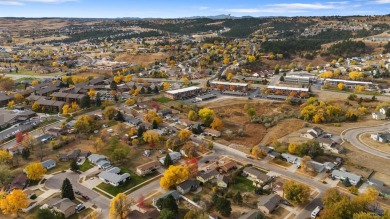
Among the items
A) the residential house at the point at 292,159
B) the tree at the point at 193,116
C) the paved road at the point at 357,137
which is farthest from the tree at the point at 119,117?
the paved road at the point at 357,137

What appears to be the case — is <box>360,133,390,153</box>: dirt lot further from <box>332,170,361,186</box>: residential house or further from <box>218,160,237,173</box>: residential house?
<box>218,160,237,173</box>: residential house

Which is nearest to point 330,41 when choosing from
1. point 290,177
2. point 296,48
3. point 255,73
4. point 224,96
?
point 296,48

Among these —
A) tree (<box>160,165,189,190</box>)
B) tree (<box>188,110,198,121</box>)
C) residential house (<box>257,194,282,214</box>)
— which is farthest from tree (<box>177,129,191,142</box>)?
residential house (<box>257,194,282,214</box>)

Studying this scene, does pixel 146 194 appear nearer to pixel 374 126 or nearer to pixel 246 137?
pixel 246 137

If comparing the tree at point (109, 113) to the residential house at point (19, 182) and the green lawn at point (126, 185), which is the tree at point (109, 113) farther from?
the residential house at point (19, 182)

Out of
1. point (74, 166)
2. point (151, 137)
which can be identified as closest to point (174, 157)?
point (151, 137)

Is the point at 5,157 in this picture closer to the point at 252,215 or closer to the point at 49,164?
the point at 49,164

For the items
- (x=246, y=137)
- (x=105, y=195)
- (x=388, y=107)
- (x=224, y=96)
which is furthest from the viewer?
(x=224, y=96)
